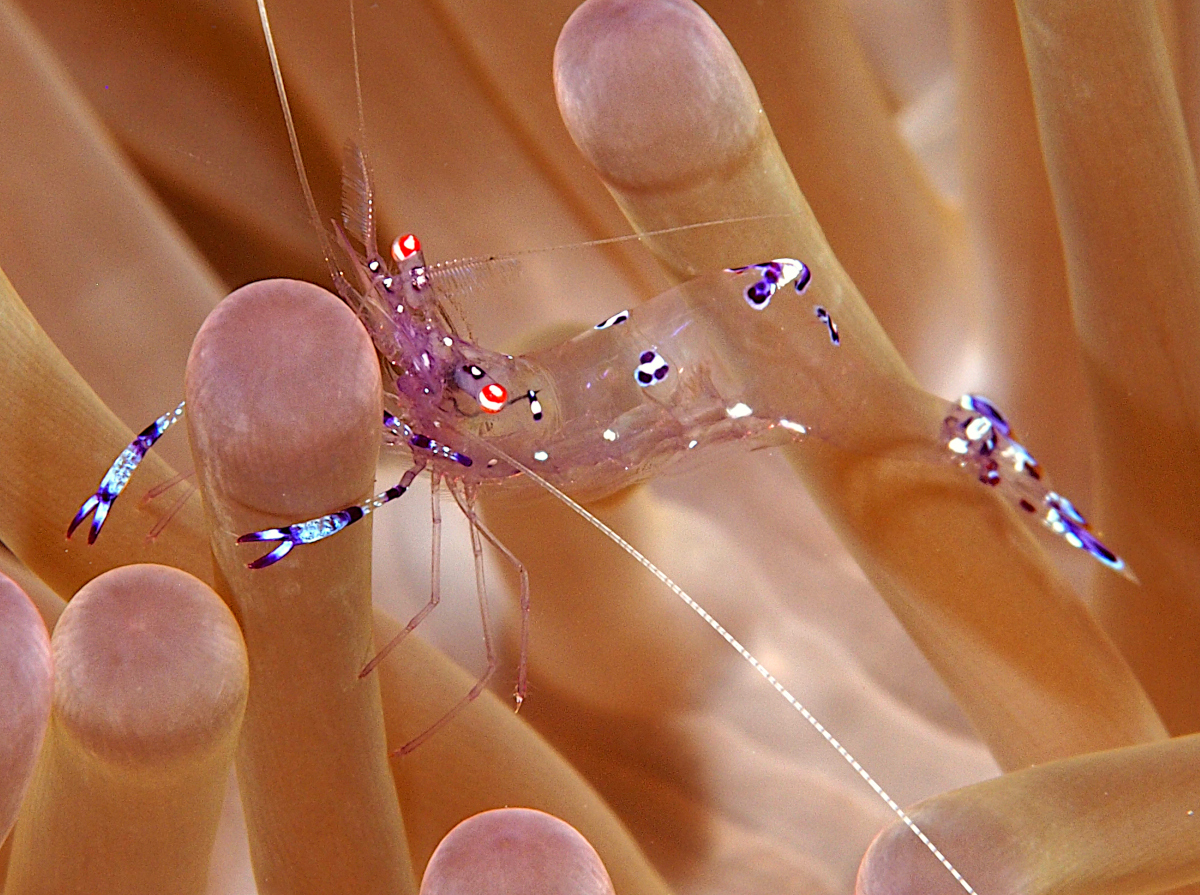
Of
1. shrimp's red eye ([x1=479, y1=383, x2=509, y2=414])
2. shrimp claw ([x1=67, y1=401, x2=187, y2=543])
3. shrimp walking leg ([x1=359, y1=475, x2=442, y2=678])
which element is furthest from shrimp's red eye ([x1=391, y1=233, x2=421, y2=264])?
shrimp claw ([x1=67, y1=401, x2=187, y2=543])

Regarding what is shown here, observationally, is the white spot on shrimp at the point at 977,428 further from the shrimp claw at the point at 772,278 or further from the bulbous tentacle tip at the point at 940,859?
the bulbous tentacle tip at the point at 940,859

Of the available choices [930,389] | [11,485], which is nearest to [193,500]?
[11,485]

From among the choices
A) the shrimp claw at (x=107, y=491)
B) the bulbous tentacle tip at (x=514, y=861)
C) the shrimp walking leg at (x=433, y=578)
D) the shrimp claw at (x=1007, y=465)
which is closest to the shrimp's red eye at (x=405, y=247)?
the shrimp walking leg at (x=433, y=578)

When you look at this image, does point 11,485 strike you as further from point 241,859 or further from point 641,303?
point 641,303

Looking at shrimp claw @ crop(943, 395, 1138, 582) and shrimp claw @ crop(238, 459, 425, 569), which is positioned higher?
shrimp claw @ crop(238, 459, 425, 569)

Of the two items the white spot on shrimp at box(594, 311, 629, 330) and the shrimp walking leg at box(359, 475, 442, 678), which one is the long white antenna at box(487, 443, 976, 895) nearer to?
the shrimp walking leg at box(359, 475, 442, 678)
